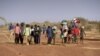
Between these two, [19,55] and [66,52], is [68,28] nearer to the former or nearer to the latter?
[66,52]

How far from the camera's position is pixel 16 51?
18469mm

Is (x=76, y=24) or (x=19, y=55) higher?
(x=76, y=24)

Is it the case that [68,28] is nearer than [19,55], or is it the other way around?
[19,55]

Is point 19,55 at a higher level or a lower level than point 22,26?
lower

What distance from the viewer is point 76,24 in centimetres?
2367

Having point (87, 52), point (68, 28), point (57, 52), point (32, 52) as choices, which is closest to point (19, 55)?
point (32, 52)

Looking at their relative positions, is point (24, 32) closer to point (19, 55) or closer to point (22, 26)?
point (22, 26)

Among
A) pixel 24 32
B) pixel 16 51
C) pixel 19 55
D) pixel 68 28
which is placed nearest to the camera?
pixel 19 55

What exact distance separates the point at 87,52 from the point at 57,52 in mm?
1756

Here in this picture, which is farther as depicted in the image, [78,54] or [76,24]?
[76,24]

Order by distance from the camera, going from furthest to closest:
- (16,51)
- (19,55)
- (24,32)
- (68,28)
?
(68,28) < (24,32) < (16,51) < (19,55)

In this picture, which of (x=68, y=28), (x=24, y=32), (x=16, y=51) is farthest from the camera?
(x=68, y=28)

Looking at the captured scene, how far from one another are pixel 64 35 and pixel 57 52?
193 inches

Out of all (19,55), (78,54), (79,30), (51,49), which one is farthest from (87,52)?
(79,30)
